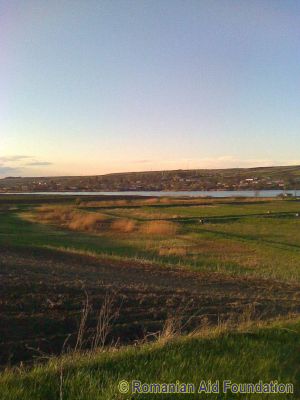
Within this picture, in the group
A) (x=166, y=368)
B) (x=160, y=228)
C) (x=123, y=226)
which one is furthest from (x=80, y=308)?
(x=123, y=226)

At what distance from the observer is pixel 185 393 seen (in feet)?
15.4

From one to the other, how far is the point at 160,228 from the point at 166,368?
38.0 m

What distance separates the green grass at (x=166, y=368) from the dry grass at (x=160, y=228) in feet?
116

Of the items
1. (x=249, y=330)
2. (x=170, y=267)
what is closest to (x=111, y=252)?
(x=170, y=267)

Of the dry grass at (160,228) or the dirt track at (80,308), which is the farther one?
the dry grass at (160,228)

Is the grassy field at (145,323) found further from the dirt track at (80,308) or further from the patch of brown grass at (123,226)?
the patch of brown grass at (123,226)

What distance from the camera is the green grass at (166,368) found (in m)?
4.60

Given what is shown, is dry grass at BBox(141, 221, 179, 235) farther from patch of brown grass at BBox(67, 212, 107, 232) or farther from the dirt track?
the dirt track

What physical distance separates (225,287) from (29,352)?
33.6 feet

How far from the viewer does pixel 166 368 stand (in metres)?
5.22

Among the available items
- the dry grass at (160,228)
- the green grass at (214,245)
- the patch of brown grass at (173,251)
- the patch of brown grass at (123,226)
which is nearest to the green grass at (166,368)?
the green grass at (214,245)

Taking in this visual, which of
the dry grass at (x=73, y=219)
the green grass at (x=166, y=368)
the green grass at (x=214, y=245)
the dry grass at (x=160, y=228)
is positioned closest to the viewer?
the green grass at (x=166, y=368)

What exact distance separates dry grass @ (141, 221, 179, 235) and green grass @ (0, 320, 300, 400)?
1389 inches

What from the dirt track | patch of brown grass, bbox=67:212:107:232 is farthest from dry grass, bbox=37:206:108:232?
the dirt track
